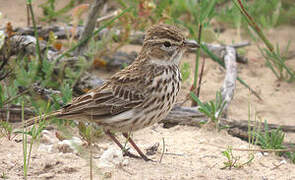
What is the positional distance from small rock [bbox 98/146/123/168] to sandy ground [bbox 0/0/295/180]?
5cm

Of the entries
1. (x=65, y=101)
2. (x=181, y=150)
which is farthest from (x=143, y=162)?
(x=65, y=101)

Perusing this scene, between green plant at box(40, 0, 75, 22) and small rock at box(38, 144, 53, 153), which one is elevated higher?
green plant at box(40, 0, 75, 22)

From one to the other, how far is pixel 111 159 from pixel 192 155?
93cm

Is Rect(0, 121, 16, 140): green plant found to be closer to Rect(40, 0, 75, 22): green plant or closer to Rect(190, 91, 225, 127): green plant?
Rect(190, 91, 225, 127): green plant

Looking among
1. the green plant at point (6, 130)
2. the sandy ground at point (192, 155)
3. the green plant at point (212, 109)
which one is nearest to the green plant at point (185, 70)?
the sandy ground at point (192, 155)

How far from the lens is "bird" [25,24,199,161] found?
4387 millimetres

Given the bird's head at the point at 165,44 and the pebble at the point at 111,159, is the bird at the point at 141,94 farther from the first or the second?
the pebble at the point at 111,159

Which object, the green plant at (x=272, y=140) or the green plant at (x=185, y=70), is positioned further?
the green plant at (x=185, y=70)

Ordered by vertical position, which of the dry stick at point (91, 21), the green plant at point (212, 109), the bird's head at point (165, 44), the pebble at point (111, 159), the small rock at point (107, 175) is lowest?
the small rock at point (107, 175)

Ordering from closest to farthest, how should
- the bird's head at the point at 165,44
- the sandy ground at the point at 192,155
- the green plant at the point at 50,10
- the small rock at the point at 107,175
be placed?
the small rock at the point at 107,175
the sandy ground at the point at 192,155
the bird's head at the point at 165,44
the green plant at the point at 50,10

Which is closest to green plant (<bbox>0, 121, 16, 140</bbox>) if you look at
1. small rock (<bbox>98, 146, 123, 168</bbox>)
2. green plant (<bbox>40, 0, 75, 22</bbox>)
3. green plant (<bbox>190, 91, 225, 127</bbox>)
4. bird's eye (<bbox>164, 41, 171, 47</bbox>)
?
small rock (<bbox>98, 146, 123, 168</bbox>)

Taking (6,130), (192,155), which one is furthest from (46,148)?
(192,155)

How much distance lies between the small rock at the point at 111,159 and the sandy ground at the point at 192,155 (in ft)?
0.15

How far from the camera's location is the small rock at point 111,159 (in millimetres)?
4059
